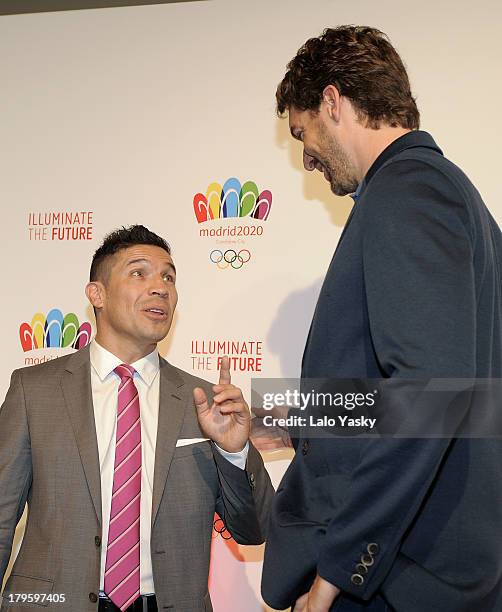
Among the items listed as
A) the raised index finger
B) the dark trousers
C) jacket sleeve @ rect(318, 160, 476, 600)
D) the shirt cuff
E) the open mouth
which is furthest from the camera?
the open mouth

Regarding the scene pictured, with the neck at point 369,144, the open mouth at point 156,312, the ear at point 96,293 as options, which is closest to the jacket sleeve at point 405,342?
the neck at point 369,144

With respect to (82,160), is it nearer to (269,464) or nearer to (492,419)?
(269,464)

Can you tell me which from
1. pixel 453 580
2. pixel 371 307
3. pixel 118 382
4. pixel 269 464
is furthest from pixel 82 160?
pixel 453 580

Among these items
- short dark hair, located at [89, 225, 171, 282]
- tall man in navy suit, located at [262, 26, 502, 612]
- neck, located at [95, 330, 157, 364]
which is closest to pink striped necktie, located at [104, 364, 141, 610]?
neck, located at [95, 330, 157, 364]

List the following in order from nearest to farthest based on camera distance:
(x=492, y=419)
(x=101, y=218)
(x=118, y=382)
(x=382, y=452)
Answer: (x=382, y=452) → (x=492, y=419) → (x=118, y=382) → (x=101, y=218)

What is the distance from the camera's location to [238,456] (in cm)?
199

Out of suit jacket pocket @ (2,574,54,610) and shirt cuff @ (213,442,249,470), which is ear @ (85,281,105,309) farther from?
suit jacket pocket @ (2,574,54,610)

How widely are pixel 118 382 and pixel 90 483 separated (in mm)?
318

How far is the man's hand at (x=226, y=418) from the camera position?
1.80m

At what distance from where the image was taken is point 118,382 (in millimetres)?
2262

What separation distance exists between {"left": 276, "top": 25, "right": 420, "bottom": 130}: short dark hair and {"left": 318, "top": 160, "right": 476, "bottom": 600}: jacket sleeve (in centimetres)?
34

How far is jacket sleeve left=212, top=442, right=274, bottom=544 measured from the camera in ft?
6.60

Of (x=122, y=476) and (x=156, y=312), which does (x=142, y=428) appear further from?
(x=156, y=312)

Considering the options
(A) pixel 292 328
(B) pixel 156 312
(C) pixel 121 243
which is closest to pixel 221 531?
(A) pixel 292 328
